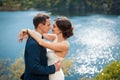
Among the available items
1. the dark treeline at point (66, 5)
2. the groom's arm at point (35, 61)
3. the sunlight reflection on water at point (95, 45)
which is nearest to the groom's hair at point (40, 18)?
the groom's arm at point (35, 61)

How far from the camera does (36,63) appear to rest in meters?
1.31

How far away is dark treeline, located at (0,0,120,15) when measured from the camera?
322 inches

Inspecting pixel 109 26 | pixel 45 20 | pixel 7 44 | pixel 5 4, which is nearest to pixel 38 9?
pixel 5 4

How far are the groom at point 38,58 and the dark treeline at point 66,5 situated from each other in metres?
6.75

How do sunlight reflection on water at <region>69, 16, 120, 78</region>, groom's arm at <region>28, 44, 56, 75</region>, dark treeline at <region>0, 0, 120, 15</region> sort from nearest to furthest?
groom's arm at <region>28, 44, 56, 75</region> < dark treeline at <region>0, 0, 120, 15</region> < sunlight reflection on water at <region>69, 16, 120, 78</region>

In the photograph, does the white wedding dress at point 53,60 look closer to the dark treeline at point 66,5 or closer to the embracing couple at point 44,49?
the embracing couple at point 44,49

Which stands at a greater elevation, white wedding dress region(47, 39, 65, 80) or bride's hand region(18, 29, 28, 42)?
bride's hand region(18, 29, 28, 42)

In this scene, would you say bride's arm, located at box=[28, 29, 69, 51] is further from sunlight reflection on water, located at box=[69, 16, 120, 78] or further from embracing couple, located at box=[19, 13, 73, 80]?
sunlight reflection on water, located at box=[69, 16, 120, 78]

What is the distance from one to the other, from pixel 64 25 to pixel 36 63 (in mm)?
239

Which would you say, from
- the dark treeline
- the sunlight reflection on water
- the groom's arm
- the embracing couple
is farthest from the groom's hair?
the sunlight reflection on water

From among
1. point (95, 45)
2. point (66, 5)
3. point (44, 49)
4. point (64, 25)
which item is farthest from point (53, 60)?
point (95, 45)

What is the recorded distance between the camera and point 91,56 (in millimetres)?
9609

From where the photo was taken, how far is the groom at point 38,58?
4.31 ft

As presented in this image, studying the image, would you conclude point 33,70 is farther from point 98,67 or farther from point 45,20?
point 98,67
